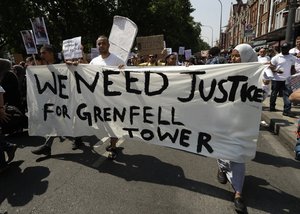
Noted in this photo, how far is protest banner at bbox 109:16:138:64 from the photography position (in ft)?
18.4

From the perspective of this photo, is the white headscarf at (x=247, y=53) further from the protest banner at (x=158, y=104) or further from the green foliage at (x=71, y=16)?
the green foliage at (x=71, y=16)

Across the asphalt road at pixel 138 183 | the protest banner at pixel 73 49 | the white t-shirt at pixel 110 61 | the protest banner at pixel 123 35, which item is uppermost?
the protest banner at pixel 123 35

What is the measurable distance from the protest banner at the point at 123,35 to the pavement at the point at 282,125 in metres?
3.45

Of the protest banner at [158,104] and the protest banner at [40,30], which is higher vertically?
the protest banner at [40,30]

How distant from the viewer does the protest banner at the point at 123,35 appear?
561cm

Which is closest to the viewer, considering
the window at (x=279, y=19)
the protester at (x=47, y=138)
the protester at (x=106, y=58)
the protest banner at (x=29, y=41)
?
the protester at (x=106, y=58)

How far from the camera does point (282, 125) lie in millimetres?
7215

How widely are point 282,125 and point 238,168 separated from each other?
155 inches

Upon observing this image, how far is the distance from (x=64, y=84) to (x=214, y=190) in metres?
2.74

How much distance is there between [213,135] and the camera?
13.1ft

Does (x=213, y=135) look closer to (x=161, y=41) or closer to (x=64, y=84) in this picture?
(x=64, y=84)

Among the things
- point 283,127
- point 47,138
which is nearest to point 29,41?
point 47,138

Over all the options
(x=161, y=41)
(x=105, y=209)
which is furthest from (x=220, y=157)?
(x=161, y=41)

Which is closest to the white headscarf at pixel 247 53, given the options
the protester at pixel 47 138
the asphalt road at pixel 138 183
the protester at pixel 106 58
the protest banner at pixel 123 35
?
the asphalt road at pixel 138 183
